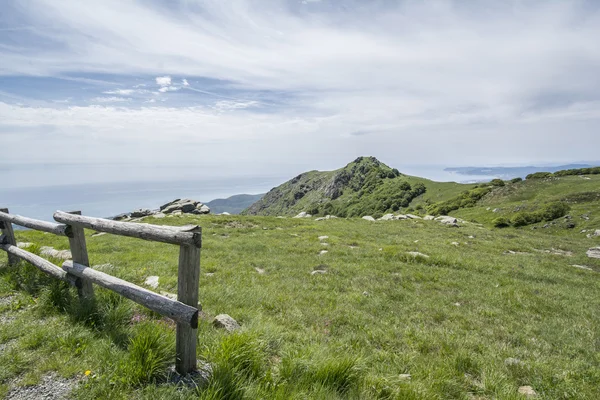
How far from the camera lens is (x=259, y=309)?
9742 millimetres

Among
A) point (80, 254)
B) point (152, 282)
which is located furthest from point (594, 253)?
point (80, 254)

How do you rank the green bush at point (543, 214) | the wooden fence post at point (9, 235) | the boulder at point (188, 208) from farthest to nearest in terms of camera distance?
the boulder at point (188, 208) < the green bush at point (543, 214) < the wooden fence post at point (9, 235)

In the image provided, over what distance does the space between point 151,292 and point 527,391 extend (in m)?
7.94

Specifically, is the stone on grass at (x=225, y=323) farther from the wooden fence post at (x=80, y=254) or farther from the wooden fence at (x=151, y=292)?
the wooden fence post at (x=80, y=254)

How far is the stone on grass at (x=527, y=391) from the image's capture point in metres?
6.19

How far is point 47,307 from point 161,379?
4595mm

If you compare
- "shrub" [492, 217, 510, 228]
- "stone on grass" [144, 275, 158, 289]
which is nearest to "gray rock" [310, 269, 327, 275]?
"stone on grass" [144, 275, 158, 289]

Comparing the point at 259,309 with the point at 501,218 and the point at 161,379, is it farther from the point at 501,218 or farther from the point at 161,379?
the point at 501,218

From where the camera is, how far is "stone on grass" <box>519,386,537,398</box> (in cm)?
619

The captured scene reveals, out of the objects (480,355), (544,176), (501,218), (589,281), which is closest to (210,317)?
(480,355)

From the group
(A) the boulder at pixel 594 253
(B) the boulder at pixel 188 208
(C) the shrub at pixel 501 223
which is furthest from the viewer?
(B) the boulder at pixel 188 208

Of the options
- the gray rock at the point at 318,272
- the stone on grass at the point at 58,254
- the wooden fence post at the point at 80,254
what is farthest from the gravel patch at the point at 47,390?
the gray rock at the point at 318,272

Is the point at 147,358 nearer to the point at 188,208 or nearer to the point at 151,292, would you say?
the point at 151,292

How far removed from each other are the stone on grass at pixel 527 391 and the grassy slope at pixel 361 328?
0.13 metres
